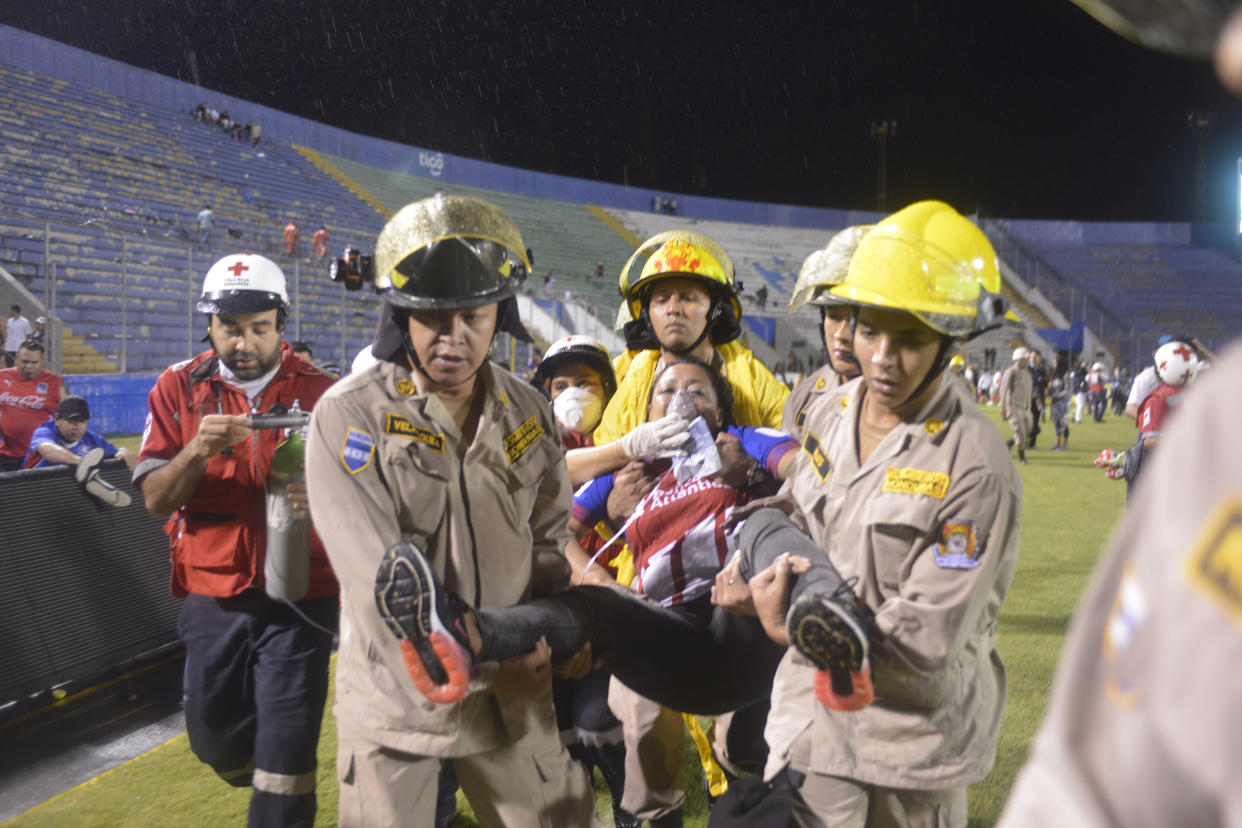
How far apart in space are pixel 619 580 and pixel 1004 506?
158cm

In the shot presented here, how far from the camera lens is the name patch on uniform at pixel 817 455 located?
2.32 metres

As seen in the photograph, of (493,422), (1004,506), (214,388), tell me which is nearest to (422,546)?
(493,422)

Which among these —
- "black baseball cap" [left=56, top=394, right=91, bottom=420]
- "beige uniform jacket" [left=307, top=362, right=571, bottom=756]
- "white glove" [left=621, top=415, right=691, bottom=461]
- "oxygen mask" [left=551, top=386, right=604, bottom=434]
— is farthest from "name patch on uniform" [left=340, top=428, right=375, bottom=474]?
"black baseball cap" [left=56, top=394, right=91, bottom=420]

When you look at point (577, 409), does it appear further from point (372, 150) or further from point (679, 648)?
point (372, 150)

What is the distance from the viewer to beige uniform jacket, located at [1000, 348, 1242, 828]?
0.56 metres

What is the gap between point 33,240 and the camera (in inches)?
592

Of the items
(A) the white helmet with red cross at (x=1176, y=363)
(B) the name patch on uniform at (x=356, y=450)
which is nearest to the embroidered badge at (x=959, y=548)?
(B) the name patch on uniform at (x=356, y=450)

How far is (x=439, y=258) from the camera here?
6.91 ft

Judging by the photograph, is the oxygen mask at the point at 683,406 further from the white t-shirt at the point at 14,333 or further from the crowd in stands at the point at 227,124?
the crowd in stands at the point at 227,124

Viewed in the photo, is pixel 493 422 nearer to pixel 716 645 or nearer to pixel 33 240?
pixel 716 645

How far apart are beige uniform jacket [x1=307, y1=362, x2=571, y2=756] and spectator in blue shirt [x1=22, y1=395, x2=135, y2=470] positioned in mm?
4965

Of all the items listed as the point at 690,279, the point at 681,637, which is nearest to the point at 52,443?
the point at 690,279

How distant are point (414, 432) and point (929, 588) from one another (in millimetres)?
1189

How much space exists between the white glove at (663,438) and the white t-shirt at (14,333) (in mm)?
13097
